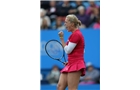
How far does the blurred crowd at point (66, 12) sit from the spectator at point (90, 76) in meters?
1.25

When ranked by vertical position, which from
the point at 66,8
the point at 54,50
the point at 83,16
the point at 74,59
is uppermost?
the point at 66,8

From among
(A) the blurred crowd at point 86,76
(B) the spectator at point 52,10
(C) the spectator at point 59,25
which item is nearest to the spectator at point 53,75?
(A) the blurred crowd at point 86,76

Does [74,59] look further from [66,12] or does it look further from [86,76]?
[66,12]

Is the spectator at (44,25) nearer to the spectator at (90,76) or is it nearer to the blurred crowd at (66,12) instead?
the blurred crowd at (66,12)

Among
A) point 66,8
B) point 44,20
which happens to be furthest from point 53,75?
→ point 66,8

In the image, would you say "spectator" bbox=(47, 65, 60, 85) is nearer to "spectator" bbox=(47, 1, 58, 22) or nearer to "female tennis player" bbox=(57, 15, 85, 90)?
"spectator" bbox=(47, 1, 58, 22)

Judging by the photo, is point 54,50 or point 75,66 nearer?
point 75,66

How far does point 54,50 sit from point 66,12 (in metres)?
5.42

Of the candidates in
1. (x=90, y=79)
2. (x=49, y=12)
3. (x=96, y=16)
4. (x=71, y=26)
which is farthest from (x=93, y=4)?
(x=71, y=26)

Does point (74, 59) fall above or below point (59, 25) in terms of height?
below

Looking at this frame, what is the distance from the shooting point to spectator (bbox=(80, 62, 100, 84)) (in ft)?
40.5

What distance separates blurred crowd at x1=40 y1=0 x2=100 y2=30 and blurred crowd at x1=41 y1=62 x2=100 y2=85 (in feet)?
4.09

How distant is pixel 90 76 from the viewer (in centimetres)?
1238

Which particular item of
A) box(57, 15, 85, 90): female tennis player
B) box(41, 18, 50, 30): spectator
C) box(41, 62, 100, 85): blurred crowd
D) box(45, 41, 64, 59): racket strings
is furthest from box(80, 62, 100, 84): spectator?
box(57, 15, 85, 90): female tennis player
